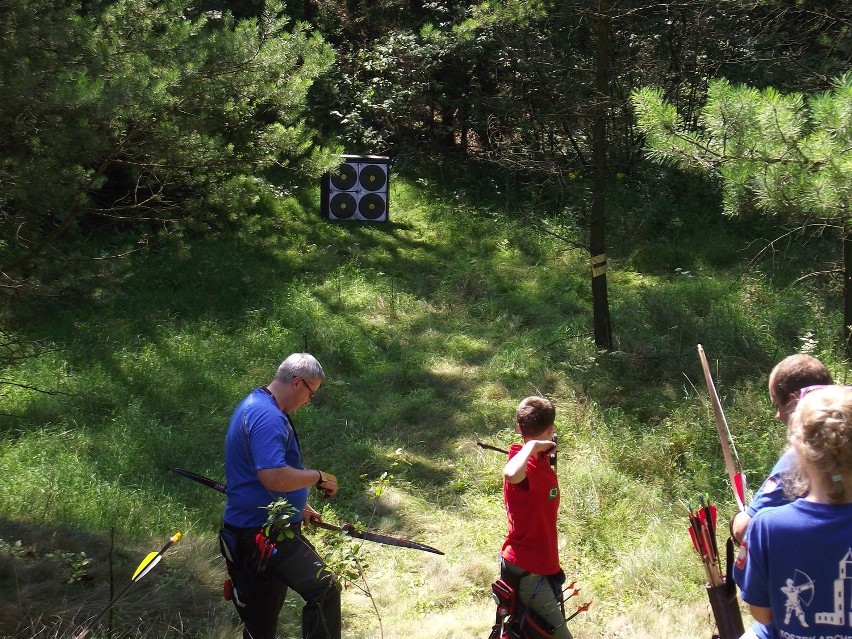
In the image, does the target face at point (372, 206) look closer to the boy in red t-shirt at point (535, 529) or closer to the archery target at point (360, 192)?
the archery target at point (360, 192)

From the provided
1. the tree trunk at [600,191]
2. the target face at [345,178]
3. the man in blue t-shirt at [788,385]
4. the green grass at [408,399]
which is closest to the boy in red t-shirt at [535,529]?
the green grass at [408,399]

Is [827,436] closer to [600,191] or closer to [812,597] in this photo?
[812,597]

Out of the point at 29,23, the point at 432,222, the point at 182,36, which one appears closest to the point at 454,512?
the point at 182,36

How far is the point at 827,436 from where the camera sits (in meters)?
2.09

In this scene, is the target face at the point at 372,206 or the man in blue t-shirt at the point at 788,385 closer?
the man in blue t-shirt at the point at 788,385

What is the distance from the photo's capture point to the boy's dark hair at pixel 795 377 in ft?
9.19

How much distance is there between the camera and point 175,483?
655 centimetres

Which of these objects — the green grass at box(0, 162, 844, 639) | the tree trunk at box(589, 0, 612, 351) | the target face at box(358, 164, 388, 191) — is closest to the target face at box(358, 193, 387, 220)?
the target face at box(358, 164, 388, 191)

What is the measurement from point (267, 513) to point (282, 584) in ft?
1.12

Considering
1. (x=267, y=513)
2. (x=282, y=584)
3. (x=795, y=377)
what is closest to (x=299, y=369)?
(x=267, y=513)

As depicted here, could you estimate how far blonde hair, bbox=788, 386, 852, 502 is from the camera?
82.0 inches

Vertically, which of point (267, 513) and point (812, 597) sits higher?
point (812, 597)

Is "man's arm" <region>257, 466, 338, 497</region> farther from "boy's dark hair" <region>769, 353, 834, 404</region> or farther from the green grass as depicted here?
"boy's dark hair" <region>769, 353, 834, 404</region>

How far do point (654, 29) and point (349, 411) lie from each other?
803 centimetres
